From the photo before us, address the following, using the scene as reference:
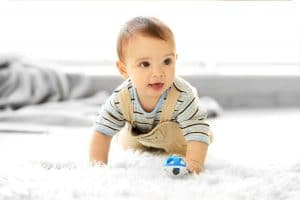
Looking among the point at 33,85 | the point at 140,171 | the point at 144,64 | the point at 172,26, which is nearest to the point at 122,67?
the point at 144,64

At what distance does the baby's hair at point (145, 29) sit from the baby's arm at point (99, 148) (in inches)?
7.0

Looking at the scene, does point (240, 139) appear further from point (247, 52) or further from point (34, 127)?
point (247, 52)

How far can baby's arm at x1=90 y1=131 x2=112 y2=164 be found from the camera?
1067mm

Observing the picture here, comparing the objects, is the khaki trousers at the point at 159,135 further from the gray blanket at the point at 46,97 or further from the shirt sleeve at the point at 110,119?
the gray blanket at the point at 46,97

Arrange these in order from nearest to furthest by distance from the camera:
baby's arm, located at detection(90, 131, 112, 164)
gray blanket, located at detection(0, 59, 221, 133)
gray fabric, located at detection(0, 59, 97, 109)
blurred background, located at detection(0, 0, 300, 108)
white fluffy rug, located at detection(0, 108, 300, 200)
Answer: white fluffy rug, located at detection(0, 108, 300, 200), baby's arm, located at detection(90, 131, 112, 164), gray blanket, located at detection(0, 59, 221, 133), gray fabric, located at detection(0, 59, 97, 109), blurred background, located at detection(0, 0, 300, 108)

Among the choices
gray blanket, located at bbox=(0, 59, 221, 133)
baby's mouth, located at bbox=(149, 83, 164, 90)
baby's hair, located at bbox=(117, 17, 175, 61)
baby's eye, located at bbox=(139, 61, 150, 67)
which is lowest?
baby's mouth, located at bbox=(149, 83, 164, 90)

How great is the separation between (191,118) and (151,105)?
0.08m

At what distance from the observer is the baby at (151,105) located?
38.4 inches

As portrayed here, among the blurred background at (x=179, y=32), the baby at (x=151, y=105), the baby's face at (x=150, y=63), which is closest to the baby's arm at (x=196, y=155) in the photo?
the baby at (x=151, y=105)

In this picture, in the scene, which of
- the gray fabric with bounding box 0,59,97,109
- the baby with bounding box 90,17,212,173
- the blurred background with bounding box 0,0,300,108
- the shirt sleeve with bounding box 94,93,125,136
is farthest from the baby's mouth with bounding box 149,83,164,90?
the blurred background with bounding box 0,0,300,108

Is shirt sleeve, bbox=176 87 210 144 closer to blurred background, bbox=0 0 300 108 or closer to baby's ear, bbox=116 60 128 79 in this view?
baby's ear, bbox=116 60 128 79

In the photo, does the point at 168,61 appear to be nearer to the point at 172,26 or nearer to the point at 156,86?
the point at 156,86

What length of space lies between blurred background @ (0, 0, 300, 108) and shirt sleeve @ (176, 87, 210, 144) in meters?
0.95

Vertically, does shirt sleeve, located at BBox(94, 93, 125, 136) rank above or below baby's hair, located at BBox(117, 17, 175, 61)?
below
